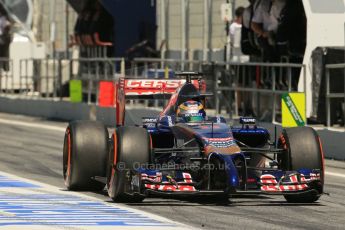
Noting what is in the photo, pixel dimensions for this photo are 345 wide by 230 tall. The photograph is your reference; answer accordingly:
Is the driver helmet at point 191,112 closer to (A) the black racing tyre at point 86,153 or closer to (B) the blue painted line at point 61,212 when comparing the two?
(A) the black racing tyre at point 86,153

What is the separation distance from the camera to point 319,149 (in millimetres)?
13898

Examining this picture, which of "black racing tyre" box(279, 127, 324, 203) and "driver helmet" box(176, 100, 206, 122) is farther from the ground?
"driver helmet" box(176, 100, 206, 122)

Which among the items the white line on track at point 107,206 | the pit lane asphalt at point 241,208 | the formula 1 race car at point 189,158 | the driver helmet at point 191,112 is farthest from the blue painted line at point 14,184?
the driver helmet at point 191,112

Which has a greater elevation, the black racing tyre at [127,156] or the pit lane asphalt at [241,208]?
the black racing tyre at [127,156]

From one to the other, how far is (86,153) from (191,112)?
1.33 m

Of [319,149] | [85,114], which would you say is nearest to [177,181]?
[319,149]

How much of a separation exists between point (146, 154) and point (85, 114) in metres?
18.5

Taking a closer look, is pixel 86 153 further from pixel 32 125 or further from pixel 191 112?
pixel 32 125

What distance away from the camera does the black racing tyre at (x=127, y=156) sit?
13312mm

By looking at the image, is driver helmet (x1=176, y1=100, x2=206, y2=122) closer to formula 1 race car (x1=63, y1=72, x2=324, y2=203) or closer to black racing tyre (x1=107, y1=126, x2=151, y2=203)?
formula 1 race car (x1=63, y1=72, x2=324, y2=203)

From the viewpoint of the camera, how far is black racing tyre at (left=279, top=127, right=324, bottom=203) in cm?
1382

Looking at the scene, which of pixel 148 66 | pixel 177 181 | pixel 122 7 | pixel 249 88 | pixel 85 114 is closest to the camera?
pixel 177 181

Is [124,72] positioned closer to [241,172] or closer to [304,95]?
[304,95]

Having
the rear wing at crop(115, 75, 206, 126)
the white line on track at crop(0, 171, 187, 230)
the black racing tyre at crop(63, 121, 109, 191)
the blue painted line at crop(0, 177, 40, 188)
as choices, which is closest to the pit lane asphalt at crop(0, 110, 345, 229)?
the white line on track at crop(0, 171, 187, 230)
